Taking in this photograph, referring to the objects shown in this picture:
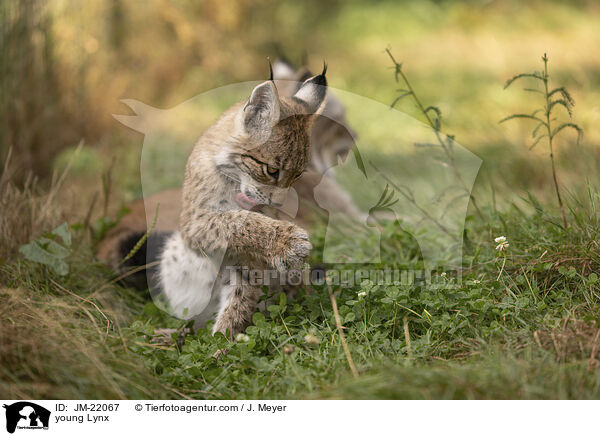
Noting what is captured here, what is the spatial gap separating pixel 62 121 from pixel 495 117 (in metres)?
5.39

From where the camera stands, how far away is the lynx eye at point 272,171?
131 inches

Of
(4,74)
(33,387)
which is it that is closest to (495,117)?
(4,74)

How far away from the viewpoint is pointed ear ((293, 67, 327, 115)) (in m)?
3.53

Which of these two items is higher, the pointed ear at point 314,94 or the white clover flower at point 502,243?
the pointed ear at point 314,94

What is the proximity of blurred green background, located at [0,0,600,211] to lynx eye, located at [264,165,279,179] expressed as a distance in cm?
185

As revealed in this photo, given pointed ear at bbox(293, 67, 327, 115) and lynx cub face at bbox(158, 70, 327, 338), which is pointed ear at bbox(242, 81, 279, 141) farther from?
pointed ear at bbox(293, 67, 327, 115)

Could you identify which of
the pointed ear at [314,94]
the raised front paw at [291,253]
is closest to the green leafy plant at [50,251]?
the raised front paw at [291,253]

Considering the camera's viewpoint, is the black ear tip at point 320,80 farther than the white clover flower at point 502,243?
Yes

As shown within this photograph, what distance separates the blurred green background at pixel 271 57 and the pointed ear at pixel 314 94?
1.86 metres

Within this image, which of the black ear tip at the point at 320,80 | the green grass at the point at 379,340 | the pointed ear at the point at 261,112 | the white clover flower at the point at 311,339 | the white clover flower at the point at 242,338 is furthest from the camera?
the black ear tip at the point at 320,80

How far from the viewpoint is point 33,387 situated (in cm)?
237

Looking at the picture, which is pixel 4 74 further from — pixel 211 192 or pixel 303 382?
pixel 303 382

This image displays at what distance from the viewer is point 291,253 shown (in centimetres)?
301
